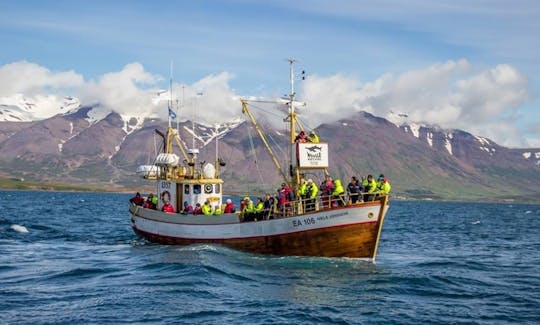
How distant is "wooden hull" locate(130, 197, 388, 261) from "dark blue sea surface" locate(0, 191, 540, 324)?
0.89 meters

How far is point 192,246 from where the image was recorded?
45.3 m

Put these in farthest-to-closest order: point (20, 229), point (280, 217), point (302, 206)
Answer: point (20, 229) < point (302, 206) < point (280, 217)

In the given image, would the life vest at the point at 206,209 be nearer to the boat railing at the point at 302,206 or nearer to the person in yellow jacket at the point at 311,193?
the boat railing at the point at 302,206

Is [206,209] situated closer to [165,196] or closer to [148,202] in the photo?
[165,196]

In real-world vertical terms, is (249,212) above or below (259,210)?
below

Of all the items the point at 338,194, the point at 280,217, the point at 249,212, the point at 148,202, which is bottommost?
the point at 280,217

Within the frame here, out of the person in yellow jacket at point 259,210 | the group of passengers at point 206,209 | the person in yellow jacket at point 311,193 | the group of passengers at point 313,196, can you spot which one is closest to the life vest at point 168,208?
the group of passengers at point 206,209

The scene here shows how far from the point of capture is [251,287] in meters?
31.2

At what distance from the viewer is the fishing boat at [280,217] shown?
38.8 m

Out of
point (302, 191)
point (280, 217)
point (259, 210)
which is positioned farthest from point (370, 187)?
point (259, 210)

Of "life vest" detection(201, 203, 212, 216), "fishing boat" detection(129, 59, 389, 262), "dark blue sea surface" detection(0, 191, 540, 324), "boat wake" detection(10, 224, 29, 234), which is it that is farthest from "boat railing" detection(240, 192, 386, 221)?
"boat wake" detection(10, 224, 29, 234)

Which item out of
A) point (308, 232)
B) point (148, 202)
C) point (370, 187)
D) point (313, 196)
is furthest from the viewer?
point (148, 202)

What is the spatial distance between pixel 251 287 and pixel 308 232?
928cm

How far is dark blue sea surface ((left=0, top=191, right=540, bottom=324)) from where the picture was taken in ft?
84.0
